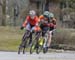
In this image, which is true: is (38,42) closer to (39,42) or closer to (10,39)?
(39,42)

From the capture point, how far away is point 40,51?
18.8 m

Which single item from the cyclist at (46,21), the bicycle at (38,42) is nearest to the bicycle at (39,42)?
the bicycle at (38,42)

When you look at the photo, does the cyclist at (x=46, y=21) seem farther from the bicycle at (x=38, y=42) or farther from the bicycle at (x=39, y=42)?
the bicycle at (x=38, y=42)

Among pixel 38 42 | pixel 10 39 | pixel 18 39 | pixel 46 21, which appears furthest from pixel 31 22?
pixel 10 39

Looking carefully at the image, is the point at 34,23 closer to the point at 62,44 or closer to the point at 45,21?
the point at 45,21

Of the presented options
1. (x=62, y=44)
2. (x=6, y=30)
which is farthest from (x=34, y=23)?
(x=6, y=30)

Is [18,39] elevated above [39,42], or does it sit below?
below

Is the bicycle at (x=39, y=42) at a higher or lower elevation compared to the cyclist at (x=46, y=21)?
lower

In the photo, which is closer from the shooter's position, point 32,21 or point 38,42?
point 32,21

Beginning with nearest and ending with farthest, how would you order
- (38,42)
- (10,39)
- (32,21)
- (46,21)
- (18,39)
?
(46,21), (32,21), (38,42), (18,39), (10,39)

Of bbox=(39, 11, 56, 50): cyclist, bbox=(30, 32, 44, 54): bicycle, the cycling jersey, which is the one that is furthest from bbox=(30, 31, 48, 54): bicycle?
the cycling jersey

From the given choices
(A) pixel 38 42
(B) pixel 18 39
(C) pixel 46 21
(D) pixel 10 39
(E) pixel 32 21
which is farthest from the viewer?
(D) pixel 10 39

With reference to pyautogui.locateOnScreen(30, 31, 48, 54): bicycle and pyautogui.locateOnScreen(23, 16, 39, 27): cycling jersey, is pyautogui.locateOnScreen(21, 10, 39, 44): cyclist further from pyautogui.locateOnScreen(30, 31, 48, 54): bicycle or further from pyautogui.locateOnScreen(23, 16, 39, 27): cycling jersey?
pyautogui.locateOnScreen(30, 31, 48, 54): bicycle

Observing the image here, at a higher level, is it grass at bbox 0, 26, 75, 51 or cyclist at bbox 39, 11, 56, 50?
cyclist at bbox 39, 11, 56, 50
